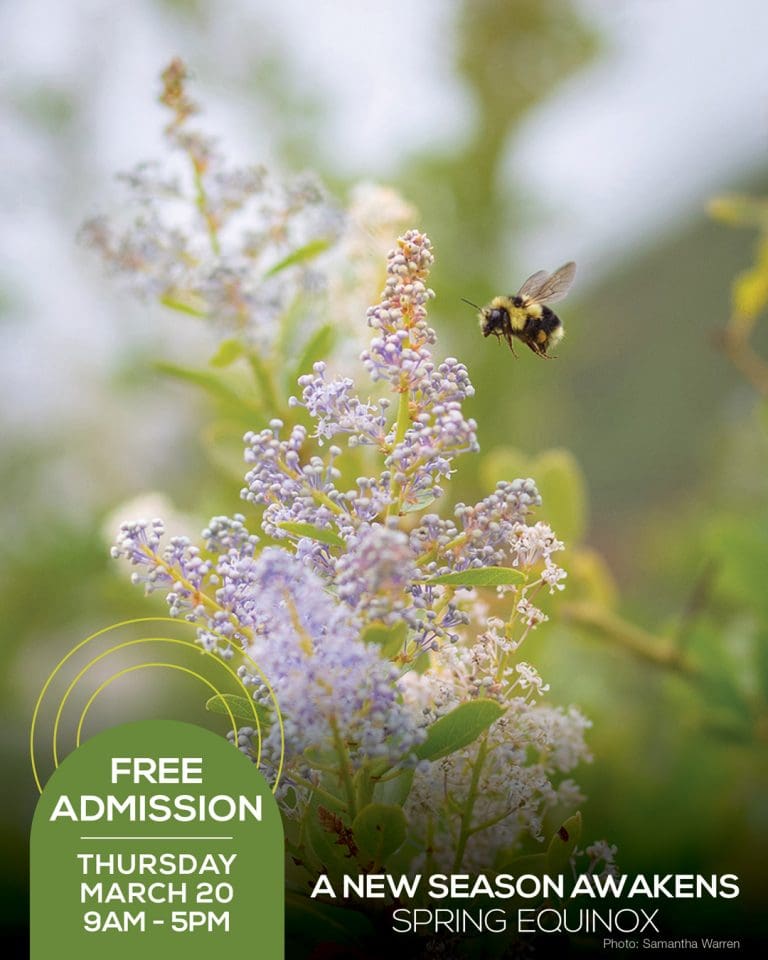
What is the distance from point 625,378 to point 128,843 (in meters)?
1.94

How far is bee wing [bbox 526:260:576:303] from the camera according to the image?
0.50 metres

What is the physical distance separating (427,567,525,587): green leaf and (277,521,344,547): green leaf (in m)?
0.04

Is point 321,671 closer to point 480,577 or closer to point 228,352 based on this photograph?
point 480,577

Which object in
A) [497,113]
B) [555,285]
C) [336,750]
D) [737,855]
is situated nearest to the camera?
[336,750]

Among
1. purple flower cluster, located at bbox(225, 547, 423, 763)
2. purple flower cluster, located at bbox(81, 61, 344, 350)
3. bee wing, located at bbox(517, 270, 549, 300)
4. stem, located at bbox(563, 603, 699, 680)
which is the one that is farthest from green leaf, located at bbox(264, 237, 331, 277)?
stem, located at bbox(563, 603, 699, 680)

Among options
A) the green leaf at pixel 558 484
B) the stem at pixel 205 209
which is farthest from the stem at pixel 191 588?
the green leaf at pixel 558 484

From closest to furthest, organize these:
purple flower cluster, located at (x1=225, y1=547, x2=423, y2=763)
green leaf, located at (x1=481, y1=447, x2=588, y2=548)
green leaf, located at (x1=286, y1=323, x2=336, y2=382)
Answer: purple flower cluster, located at (x1=225, y1=547, x2=423, y2=763) → green leaf, located at (x1=286, y1=323, x2=336, y2=382) → green leaf, located at (x1=481, y1=447, x2=588, y2=548)

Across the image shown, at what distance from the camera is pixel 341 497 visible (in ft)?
1.12

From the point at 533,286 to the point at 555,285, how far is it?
12 mm

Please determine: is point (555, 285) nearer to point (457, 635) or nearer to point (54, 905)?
point (457, 635)

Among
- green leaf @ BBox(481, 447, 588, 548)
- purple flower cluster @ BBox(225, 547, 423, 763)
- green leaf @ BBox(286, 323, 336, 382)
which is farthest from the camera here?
green leaf @ BBox(481, 447, 588, 548)

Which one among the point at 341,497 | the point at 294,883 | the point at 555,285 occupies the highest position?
the point at 555,285

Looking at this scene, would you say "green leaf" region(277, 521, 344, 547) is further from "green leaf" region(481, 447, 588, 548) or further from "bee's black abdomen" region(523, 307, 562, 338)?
"green leaf" region(481, 447, 588, 548)

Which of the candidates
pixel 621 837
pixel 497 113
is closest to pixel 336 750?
pixel 621 837
